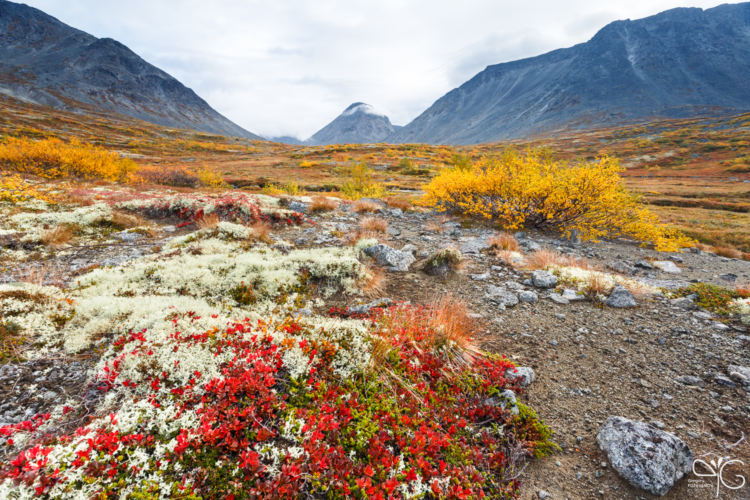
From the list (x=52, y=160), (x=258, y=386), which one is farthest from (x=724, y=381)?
(x=52, y=160)

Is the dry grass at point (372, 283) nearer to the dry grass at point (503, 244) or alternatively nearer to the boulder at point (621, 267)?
the dry grass at point (503, 244)

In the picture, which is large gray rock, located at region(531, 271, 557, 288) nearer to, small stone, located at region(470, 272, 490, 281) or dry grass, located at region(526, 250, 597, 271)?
dry grass, located at region(526, 250, 597, 271)

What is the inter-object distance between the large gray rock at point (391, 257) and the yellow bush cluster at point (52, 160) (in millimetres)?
24179

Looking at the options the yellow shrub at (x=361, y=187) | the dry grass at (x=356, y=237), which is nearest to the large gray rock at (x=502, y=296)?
the dry grass at (x=356, y=237)

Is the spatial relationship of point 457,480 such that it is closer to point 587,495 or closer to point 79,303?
point 587,495

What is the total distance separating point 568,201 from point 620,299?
6435mm

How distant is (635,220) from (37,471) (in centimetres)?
1542

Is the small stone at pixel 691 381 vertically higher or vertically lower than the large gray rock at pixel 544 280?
lower

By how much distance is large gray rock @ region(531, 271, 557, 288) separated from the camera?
6.60 metres

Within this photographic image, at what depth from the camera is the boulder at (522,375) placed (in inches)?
152

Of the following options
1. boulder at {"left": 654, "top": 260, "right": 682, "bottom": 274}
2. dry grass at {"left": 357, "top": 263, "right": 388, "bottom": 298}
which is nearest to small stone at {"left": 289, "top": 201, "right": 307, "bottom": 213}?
dry grass at {"left": 357, "top": 263, "right": 388, "bottom": 298}

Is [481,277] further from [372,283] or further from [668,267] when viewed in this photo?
[668,267]

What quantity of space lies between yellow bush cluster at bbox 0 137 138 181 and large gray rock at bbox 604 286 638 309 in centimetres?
2982

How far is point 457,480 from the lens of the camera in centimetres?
251
